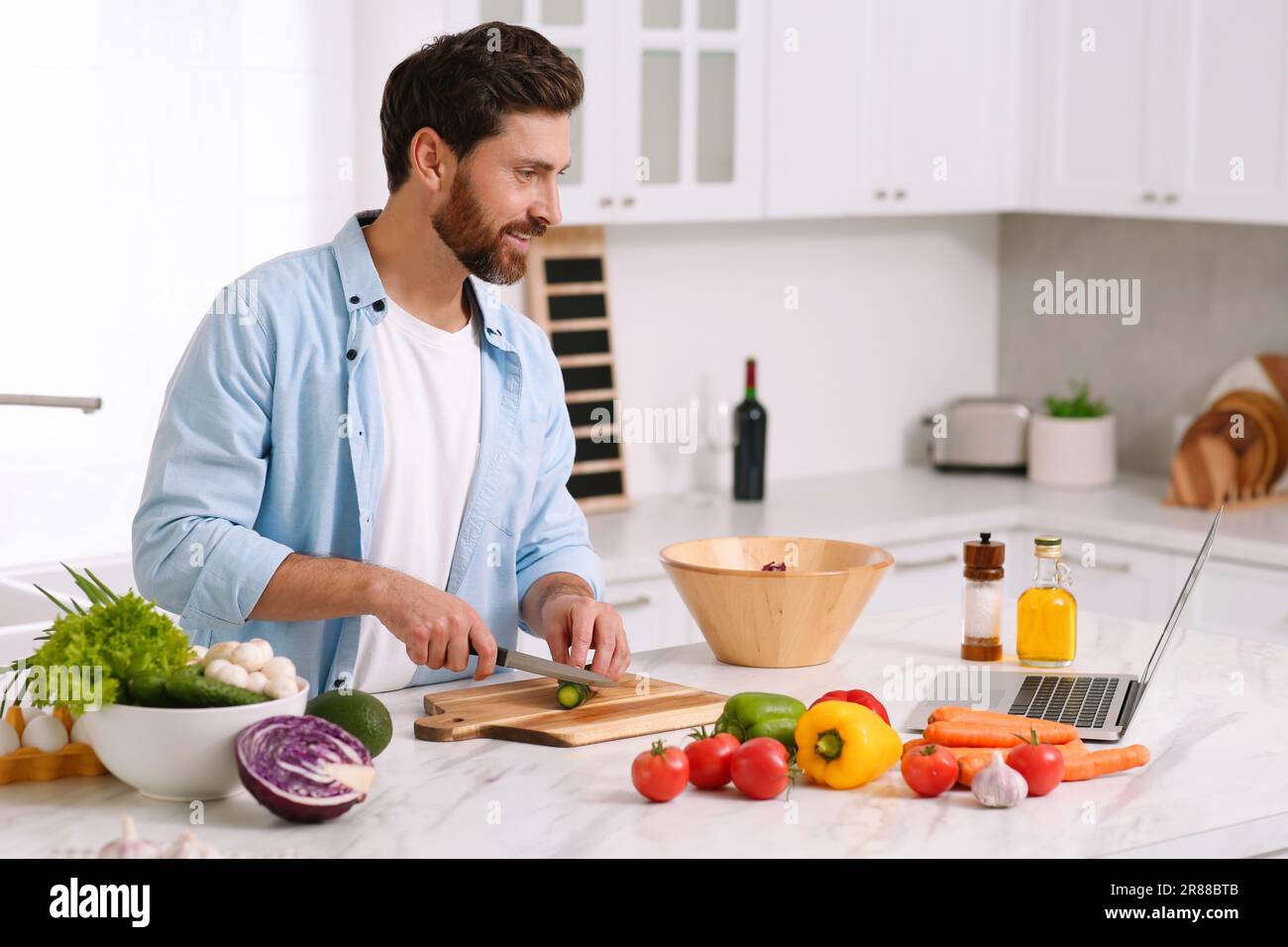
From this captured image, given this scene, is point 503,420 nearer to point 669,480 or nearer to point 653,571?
point 653,571

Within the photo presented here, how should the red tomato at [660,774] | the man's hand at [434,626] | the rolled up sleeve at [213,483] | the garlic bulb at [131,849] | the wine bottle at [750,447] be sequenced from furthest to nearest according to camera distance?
the wine bottle at [750,447], the rolled up sleeve at [213,483], the man's hand at [434,626], the red tomato at [660,774], the garlic bulb at [131,849]

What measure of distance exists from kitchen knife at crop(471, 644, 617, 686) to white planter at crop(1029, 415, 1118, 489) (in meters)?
2.64

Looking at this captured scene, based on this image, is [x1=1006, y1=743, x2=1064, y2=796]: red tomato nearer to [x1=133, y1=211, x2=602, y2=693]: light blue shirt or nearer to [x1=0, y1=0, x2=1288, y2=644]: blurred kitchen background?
[x1=133, y1=211, x2=602, y2=693]: light blue shirt

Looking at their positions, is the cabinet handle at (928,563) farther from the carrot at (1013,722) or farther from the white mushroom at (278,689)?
the white mushroom at (278,689)

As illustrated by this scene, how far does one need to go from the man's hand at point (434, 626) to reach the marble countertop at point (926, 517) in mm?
1571

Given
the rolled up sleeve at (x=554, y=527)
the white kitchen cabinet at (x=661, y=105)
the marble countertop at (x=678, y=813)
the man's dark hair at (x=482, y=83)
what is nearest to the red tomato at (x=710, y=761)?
the marble countertop at (x=678, y=813)

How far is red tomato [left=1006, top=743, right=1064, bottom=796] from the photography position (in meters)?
1.72

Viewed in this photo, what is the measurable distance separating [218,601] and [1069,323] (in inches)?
127

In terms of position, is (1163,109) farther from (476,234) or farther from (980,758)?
(980,758)

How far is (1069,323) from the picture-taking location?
15.5 ft

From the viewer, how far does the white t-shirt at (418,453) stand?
7.24 ft

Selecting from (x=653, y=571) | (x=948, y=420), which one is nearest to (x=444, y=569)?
(x=653, y=571)

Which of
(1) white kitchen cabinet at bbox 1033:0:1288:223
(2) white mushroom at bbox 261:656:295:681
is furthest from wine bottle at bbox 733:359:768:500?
(2) white mushroom at bbox 261:656:295:681

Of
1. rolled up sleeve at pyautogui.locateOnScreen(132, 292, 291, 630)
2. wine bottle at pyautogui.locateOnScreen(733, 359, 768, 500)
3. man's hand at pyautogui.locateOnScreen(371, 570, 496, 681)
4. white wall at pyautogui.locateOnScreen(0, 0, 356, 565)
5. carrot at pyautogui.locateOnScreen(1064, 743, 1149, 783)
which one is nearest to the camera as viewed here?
A: carrot at pyautogui.locateOnScreen(1064, 743, 1149, 783)
